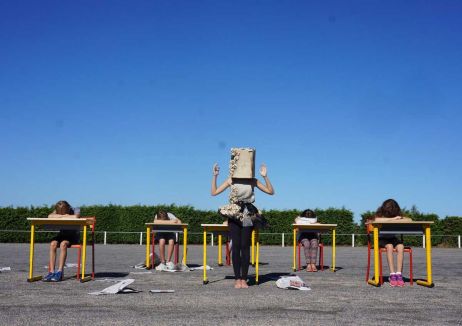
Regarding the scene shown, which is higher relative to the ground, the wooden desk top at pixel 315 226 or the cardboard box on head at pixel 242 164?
the cardboard box on head at pixel 242 164

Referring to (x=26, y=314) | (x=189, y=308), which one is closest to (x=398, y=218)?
(x=189, y=308)

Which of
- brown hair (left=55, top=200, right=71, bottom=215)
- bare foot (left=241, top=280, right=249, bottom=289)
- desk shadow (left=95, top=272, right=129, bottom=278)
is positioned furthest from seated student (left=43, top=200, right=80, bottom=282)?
bare foot (left=241, top=280, right=249, bottom=289)

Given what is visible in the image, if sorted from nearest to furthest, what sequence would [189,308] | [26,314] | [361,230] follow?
[26,314], [189,308], [361,230]

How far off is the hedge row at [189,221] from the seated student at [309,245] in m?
19.6

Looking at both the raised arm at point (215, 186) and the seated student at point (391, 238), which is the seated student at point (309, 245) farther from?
the raised arm at point (215, 186)

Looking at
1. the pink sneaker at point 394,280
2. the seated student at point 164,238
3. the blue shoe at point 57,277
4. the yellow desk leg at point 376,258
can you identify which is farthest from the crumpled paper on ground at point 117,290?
the seated student at point 164,238

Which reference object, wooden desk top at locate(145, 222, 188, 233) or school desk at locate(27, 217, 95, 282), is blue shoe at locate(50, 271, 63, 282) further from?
wooden desk top at locate(145, 222, 188, 233)

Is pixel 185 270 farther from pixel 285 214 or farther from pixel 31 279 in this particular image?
pixel 285 214

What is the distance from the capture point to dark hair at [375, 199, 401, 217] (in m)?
8.34

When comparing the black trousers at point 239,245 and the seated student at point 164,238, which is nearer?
the black trousers at point 239,245

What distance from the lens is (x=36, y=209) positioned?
107 feet

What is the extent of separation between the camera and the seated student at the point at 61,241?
8289 millimetres

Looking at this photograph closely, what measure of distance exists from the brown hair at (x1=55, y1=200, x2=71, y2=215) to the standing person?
8.38ft

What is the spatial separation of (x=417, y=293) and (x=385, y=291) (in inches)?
16.7
